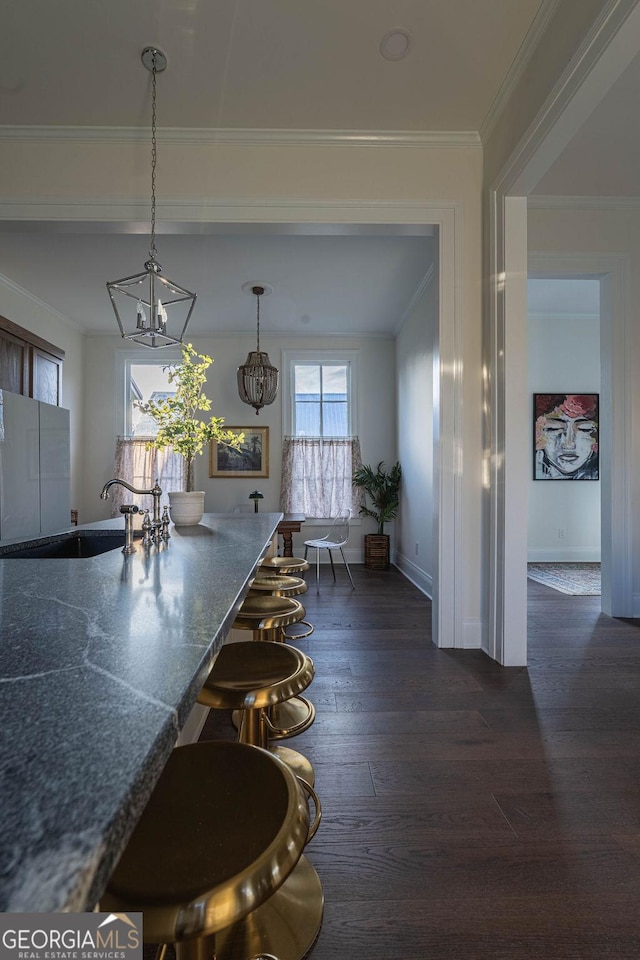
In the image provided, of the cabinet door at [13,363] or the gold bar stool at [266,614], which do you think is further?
the cabinet door at [13,363]

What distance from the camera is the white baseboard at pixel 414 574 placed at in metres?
4.33

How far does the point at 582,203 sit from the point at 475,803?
400cm

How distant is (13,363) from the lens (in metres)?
3.74

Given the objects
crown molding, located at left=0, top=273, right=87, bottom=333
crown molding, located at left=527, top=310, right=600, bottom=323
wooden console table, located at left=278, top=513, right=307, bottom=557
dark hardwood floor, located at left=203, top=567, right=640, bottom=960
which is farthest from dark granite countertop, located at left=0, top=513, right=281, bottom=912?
crown molding, located at left=527, top=310, right=600, bottom=323

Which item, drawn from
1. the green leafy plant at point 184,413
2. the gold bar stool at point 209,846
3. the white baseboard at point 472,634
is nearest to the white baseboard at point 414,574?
the white baseboard at point 472,634

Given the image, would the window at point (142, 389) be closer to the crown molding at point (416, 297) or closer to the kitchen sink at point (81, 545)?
the crown molding at point (416, 297)

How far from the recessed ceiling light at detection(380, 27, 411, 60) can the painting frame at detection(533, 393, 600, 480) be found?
454 cm

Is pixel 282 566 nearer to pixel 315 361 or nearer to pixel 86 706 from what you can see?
pixel 86 706

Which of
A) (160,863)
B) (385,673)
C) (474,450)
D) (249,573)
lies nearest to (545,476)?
(474,450)

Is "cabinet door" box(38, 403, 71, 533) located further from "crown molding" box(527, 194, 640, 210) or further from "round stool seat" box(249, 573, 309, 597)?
"crown molding" box(527, 194, 640, 210)

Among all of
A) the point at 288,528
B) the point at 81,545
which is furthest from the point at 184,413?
the point at 288,528

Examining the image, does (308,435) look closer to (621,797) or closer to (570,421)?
(570,421)

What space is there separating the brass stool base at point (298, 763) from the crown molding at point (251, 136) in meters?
3.27

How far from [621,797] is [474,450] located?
5.97 feet
